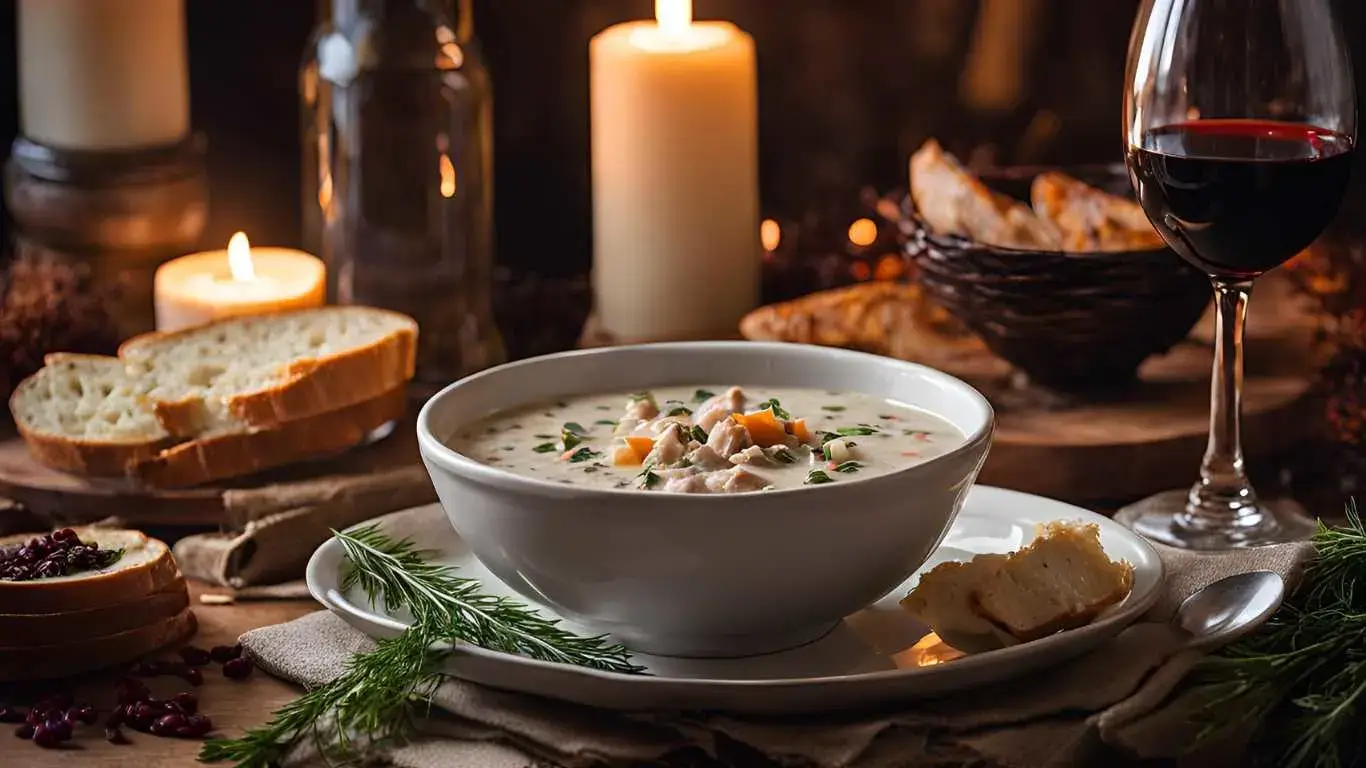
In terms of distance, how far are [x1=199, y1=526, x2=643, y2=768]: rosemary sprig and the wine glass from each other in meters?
0.82

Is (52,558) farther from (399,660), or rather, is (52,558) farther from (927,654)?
(927,654)

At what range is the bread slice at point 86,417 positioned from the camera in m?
2.24

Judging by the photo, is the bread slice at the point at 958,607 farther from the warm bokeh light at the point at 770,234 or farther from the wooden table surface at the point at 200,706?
the warm bokeh light at the point at 770,234

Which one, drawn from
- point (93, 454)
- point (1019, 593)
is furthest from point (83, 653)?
point (1019, 593)

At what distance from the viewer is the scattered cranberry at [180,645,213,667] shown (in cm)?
177

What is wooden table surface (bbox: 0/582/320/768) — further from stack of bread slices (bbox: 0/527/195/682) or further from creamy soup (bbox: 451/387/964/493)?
creamy soup (bbox: 451/387/964/493)

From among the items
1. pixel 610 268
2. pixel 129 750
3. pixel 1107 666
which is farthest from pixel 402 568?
pixel 610 268

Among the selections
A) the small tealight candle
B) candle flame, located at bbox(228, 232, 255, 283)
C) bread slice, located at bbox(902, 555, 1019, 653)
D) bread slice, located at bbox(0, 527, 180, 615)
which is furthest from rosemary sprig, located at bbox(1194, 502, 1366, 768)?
candle flame, located at bbox(228, 232, 255, 283)

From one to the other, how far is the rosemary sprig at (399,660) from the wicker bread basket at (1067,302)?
97 cm

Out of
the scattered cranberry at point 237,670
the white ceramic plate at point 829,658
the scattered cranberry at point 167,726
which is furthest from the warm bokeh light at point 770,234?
the scattered cranberry at point 167,726

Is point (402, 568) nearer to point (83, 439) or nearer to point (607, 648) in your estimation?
point (607, 648)

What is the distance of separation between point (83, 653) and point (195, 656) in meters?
0.11

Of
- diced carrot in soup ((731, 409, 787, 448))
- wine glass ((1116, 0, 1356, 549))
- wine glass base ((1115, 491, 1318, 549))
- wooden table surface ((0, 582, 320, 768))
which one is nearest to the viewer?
wooden table surface ((0, 582, 320, 768))

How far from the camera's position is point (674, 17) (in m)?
2.90
